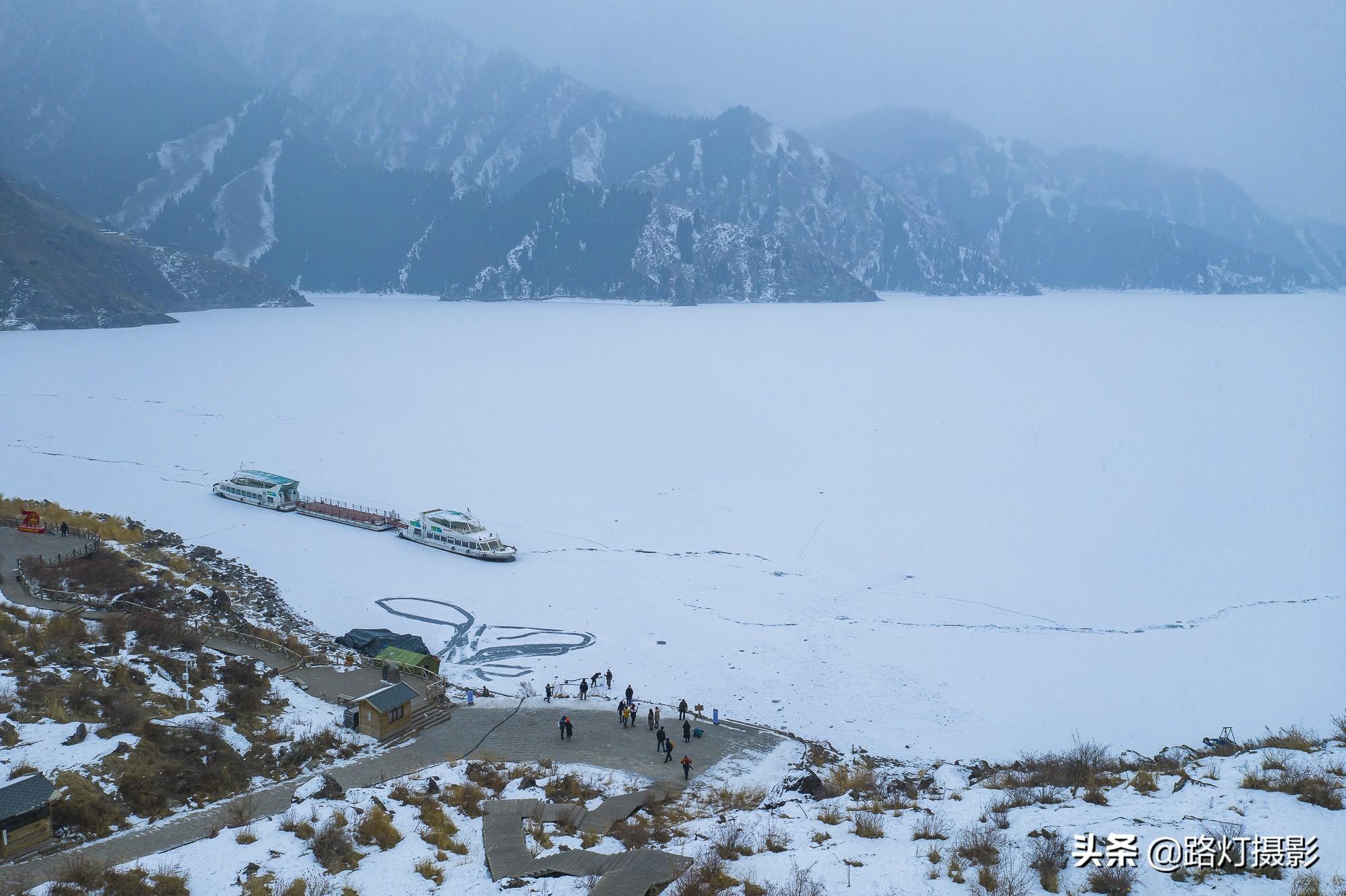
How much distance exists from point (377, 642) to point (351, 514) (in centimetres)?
1640

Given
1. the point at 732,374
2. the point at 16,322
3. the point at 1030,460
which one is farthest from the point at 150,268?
the point at 1030,460

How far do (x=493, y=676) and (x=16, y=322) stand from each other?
146 metres

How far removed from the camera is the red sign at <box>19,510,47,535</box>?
98.4 ft

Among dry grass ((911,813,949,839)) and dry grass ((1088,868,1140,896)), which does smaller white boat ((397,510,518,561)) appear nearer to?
dry grass ((911,813,949,839))

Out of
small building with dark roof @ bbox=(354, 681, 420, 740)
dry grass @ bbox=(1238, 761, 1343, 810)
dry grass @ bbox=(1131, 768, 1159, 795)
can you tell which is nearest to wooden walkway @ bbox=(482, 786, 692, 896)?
small building with dark roof @ bbox=(354, 681, 420, 740)

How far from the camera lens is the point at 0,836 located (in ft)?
41.3

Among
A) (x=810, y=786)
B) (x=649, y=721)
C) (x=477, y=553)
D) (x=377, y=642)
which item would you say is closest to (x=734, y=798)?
(x=810, y=786)

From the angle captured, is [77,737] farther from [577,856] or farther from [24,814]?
[577,856]

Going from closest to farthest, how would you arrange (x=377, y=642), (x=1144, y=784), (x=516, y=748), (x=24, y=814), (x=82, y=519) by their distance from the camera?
1. (x=24, y=814)
2. (x=1144, y=784)
3. (x=516, y=748)
4. (x=377, y=642)
5. (x=82, y=519)

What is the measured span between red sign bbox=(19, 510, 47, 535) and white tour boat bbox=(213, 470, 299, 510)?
460 inches

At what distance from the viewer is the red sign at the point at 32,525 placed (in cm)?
2998

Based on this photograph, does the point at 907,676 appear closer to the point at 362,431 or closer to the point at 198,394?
the point at 362,431

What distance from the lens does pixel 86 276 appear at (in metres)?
149

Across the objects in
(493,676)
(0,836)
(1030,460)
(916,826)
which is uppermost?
(1030,460)
